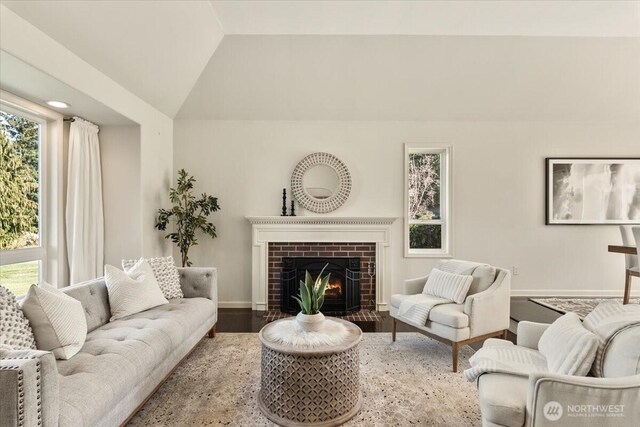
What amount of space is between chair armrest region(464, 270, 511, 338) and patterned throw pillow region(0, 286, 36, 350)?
2969 millimetres

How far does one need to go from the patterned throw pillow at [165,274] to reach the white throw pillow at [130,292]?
165 millimetres

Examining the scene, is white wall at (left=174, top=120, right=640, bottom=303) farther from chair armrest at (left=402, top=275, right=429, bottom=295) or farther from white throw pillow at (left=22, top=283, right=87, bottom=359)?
white throw pillow at (left=22, top=283, right=87, bottom=359)

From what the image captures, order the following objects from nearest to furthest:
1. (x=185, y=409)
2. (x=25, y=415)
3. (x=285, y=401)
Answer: (x=25, y=415) → (x=285, y=401) → (x=185, y=409)

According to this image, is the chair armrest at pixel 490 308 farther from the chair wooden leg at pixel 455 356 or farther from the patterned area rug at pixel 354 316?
the patterned area rug at pixel 354 316

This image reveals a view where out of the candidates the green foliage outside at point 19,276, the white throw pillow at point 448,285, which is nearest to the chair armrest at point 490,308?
the white throw pillow at point 448,285

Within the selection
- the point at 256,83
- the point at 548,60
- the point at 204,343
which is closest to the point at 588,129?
the point at 548,60

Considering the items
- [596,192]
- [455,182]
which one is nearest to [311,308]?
[455,182]

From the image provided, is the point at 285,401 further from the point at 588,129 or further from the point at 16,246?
the point at 588,129

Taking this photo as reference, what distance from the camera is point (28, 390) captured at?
4.00ft

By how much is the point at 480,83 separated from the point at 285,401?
4.11 metres

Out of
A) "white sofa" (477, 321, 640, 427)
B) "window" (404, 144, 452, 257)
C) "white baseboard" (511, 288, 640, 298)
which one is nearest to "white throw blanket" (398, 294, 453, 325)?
"white sofa" (477, 321, 640, 427)

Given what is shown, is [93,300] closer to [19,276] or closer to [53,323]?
[53,323]

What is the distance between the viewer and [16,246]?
2.91 meters

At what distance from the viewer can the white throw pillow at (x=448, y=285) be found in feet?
9.57
